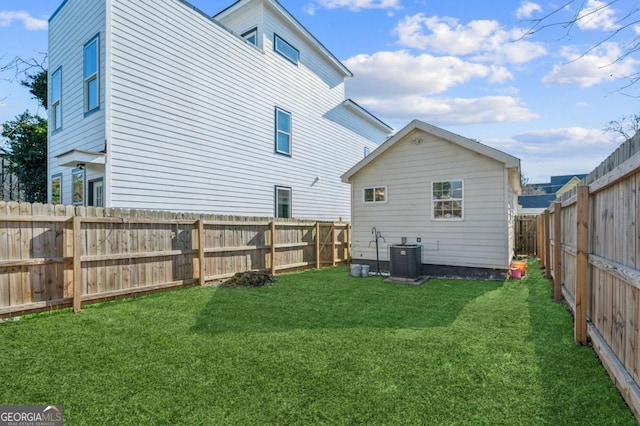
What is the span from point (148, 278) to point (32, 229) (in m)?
2.09

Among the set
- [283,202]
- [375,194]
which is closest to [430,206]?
[375,194]

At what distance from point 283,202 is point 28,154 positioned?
8723 millimetres

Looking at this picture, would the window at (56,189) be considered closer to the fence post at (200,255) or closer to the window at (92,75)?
the window at (92,75)

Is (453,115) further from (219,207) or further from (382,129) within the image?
(219,207)

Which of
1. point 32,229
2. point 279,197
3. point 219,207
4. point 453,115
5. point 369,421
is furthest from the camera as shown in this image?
point 453,115

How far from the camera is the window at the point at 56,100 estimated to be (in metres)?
9.41

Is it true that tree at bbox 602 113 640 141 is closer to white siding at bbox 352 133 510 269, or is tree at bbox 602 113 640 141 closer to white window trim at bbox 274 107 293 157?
white siding at bbox 352 133 510 269

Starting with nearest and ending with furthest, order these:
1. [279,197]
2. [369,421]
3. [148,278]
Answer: [369,421]
[148,278]
[279,197]

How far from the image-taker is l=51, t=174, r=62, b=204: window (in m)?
9.46

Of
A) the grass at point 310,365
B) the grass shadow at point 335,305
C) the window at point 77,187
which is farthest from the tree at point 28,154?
the grass shadow at point 335,305

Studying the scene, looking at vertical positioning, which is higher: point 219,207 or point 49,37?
point 49,37

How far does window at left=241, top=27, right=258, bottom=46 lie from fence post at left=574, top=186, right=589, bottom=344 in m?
10.5

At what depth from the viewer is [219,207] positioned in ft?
31.8

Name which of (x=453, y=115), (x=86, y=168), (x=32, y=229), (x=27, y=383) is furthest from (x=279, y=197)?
(x=453, y=115)
